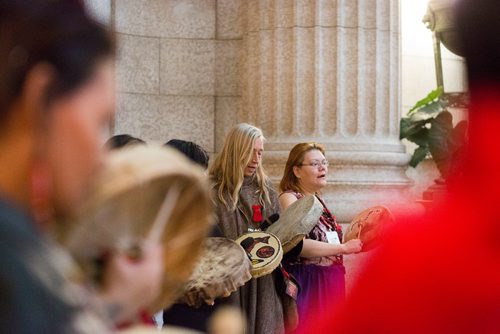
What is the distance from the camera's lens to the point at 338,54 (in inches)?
349

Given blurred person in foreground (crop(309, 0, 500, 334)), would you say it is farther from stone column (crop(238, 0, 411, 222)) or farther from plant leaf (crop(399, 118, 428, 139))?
plant leaf (crop(399, 118, 428, 139))

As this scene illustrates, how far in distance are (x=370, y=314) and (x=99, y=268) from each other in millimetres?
504

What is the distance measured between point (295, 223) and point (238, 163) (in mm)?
487

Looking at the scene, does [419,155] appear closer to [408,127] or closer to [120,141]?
[408,127]

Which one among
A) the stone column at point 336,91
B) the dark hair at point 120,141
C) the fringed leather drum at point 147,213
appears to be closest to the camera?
the fringed leather drum at point 147,213

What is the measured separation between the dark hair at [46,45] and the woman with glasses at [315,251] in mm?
5288

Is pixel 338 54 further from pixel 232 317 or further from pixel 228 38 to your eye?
pixel 232 317

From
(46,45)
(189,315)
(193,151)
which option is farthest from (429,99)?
(46,45)

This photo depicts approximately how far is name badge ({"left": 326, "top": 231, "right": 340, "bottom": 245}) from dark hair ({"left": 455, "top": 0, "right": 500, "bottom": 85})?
17.0ft

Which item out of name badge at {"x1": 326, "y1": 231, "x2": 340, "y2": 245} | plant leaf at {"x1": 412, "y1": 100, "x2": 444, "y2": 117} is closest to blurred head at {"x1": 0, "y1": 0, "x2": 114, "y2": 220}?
name badge at {"x1": 326, "y1": 231, "x2": 340, "y2": 245}

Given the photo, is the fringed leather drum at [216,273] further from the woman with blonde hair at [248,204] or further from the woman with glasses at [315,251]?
the woman with glasses at [315,251]

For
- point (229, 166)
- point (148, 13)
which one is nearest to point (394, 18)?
point (148, 13)

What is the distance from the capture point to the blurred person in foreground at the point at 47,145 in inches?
38.4

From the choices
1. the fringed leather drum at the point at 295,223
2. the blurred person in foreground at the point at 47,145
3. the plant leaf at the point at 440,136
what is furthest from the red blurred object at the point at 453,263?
the plant leaf at the point at 440,136
